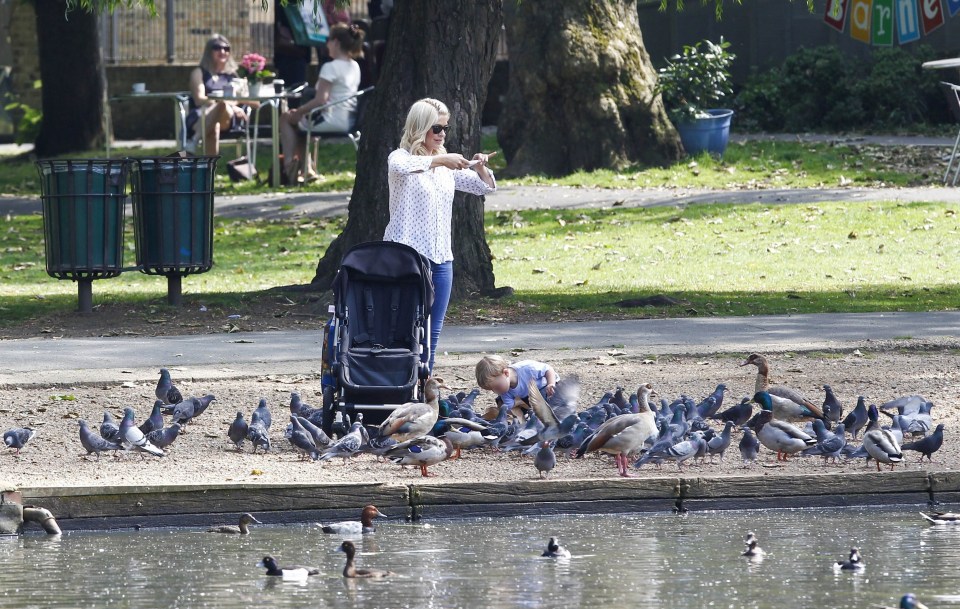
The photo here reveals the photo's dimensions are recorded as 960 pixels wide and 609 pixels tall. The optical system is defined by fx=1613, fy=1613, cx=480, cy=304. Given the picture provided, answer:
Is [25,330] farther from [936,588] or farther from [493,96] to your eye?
[493,96]

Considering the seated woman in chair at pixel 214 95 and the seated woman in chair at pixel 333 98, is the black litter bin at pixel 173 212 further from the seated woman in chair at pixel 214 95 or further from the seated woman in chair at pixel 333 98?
the seated woman in chair at pixel 214 95

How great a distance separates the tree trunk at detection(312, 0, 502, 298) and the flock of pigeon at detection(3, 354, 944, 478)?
4.94 metres

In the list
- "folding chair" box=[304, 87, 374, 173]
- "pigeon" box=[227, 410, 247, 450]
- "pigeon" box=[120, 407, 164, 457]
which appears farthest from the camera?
"folding chair" box=[304, 87, 374, 173]

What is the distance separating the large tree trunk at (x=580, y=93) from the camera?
2298cm

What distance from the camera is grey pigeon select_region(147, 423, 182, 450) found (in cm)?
931

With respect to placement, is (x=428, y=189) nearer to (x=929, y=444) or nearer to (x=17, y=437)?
(x=17, y=437)

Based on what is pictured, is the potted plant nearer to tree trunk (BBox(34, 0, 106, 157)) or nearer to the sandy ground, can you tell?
tree trunk (BBox(34, 0, 106, 157))

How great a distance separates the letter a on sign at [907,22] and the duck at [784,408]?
20131 millimetres

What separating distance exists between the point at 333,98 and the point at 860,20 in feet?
36.8

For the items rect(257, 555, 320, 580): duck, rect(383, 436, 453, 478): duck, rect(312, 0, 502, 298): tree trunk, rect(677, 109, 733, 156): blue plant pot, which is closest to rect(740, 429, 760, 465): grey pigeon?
rect(383, 436, 453, 478): duck

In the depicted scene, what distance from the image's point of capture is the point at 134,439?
9.12m

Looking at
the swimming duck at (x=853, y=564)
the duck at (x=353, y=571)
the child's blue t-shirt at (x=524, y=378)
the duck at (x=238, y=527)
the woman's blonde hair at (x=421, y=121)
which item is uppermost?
the woman's blonde hair at (x=421, y=121)

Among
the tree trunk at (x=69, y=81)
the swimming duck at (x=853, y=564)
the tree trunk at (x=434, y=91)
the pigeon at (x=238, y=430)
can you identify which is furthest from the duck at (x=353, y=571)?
the tree trunk at (x=69, y=81)

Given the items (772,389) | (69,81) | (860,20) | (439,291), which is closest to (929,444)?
(772,389)
